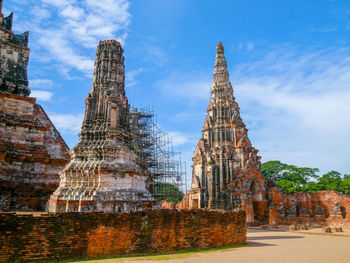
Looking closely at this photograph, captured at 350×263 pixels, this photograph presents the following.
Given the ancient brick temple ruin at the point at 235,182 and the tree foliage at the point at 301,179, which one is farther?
the tree foliage at the point at 301,179

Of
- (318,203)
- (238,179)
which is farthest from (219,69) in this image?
(318,203)

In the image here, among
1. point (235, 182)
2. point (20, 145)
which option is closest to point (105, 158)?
point (20, 145)

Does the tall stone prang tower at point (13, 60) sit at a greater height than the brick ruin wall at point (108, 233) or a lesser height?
greater

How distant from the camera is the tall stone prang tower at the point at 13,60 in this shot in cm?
1428

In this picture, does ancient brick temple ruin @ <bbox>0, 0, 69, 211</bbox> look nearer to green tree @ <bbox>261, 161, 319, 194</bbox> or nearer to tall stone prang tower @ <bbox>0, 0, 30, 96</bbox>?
tall stone prang tower @ <bbox>0, 0, 30, 96</bbox>

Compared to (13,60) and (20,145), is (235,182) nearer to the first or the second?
(20,145)

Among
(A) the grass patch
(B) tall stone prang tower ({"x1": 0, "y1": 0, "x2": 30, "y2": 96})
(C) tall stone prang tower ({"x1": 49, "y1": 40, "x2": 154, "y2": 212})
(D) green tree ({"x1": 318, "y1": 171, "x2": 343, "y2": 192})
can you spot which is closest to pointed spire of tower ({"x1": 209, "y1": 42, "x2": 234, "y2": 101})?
(D) green tree ({"x1": 318, "y1": 171, "x2": 343, "y2": 192})

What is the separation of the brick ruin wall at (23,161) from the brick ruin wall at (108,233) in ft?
21.4

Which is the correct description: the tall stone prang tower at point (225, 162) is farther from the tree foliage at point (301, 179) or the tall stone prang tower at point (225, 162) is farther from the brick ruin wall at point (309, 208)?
the tree foliage at point (301, 179)

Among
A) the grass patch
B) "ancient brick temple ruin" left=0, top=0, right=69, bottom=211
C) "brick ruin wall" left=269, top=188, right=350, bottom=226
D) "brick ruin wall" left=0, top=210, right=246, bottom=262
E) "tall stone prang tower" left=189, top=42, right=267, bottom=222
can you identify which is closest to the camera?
"brick ruin wall" left=0, top=210, right=246, bottom=262

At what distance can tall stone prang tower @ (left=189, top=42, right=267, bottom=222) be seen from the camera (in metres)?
26.8

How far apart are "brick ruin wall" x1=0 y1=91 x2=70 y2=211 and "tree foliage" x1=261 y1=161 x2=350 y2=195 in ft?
102

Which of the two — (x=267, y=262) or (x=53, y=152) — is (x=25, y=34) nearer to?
(x=53, y=152)

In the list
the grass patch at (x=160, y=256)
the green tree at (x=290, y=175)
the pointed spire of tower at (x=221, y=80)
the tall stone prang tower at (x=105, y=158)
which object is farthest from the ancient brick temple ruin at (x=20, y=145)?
the green tree at (x=290, y=175)
